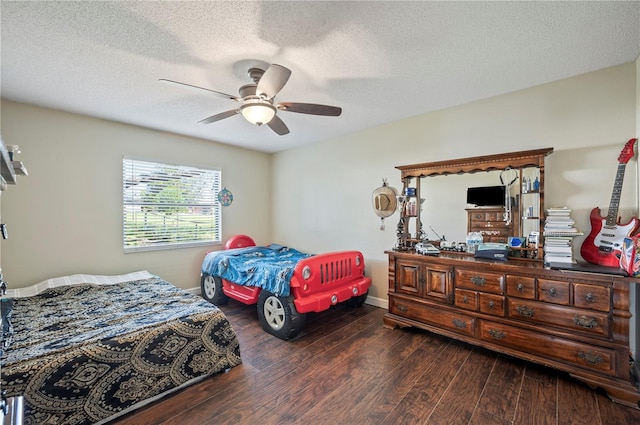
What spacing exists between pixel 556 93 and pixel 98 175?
5296 millimetres

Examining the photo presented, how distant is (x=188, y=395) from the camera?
1.97 meters

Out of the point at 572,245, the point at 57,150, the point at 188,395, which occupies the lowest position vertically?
the point at 188,395

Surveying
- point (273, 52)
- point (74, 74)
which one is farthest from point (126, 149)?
point (273, 52)

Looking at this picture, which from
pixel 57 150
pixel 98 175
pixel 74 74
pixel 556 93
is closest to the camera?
pixel 74 74

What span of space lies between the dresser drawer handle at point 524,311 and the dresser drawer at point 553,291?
0.13 metres

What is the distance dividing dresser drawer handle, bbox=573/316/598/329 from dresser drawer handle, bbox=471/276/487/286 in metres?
0.63

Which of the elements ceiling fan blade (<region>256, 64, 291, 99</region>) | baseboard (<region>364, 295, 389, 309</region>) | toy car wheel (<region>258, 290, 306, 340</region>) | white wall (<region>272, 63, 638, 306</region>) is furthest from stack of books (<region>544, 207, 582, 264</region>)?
ceiling fan blade (<region>256, 64, 291, 99</region>)

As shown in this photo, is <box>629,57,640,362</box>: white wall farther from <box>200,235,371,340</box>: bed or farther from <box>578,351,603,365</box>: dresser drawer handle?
<box>200,235,371,340</box>: bed

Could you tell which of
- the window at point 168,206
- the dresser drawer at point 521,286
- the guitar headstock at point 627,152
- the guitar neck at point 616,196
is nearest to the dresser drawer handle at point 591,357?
the dresser drawer at point 521,286

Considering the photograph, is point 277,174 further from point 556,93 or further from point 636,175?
point 636,175

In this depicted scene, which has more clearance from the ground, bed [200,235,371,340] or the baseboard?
bed [200,235,371,340]

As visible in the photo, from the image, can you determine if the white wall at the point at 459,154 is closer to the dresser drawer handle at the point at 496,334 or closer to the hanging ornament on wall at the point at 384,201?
the hanging ornament on wall at the point at 384,201

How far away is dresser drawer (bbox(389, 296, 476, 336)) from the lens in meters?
2.54

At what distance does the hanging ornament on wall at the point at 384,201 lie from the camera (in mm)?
3672
